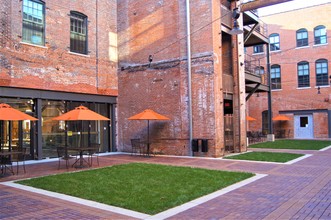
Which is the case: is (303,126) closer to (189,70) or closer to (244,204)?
(189,70)

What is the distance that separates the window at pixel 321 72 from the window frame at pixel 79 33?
71.6 ft

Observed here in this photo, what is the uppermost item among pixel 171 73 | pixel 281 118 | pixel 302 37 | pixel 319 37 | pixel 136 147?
pixel 302 37

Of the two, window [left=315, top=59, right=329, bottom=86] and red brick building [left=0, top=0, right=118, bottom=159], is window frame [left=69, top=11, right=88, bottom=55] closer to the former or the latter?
red brick building [left=0, top=0, right=118, bottom=159]

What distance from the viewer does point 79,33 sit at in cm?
1622

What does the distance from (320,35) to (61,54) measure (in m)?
24.2

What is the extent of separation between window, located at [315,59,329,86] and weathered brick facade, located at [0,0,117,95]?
2002cm

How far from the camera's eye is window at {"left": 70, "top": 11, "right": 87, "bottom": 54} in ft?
52.1

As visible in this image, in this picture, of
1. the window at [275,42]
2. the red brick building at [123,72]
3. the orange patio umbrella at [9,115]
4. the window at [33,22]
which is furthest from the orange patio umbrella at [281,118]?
the orange patio umbrella at [9,115]

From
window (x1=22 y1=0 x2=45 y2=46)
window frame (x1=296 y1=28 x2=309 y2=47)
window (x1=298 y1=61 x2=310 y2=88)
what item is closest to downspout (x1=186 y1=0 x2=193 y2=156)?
window (x1=22 y1=0 x2=45 y2=46)

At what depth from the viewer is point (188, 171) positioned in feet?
33.4

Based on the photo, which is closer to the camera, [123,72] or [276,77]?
[123,72]

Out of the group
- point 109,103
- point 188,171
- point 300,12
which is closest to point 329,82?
point 300,12

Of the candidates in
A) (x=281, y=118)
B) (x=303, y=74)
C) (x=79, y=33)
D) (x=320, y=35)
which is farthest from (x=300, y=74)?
(x=79, y=33)

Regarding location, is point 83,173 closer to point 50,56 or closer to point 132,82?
point 50,56
